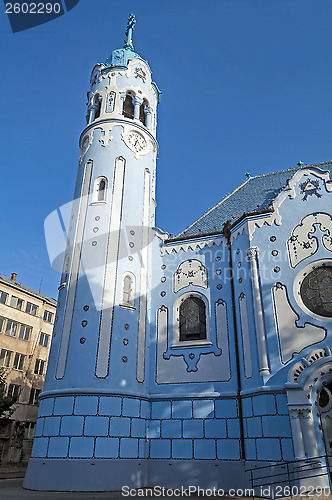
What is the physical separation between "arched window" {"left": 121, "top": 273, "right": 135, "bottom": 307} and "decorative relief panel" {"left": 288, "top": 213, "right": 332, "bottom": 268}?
731 centimetres

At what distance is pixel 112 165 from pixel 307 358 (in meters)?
13.2

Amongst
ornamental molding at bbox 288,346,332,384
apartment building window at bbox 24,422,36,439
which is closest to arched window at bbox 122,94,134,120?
ornamental molding at bbox 288,346,332,384

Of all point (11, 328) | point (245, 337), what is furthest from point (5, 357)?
point (245, 337)

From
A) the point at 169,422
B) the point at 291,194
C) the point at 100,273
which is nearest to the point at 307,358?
the point at 169,422

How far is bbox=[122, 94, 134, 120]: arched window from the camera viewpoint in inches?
909

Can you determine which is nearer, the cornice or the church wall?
the church wall

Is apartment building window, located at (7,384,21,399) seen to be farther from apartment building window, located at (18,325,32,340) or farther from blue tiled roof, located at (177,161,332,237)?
blue tiled roof, located at (177,161,332,237)

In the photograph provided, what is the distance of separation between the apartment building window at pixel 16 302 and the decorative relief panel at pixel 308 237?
24625mm

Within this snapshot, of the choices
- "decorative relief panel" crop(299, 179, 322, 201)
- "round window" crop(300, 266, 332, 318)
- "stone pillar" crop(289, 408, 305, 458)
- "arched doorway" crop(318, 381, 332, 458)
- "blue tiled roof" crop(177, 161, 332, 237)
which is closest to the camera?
"stone pillar" crop(289, 408, 305, 458)

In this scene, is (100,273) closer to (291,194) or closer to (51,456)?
(51,456)

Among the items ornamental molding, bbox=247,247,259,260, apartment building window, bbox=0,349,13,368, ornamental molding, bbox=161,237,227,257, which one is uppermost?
ornamental molding, bbox=161,237,227,257

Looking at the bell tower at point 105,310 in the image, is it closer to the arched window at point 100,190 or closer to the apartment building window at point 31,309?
the arched window at point 100,190

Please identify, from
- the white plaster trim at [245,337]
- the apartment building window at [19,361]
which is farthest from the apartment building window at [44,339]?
the white plaster trim at [245,337]

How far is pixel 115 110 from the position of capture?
21.9 metres
